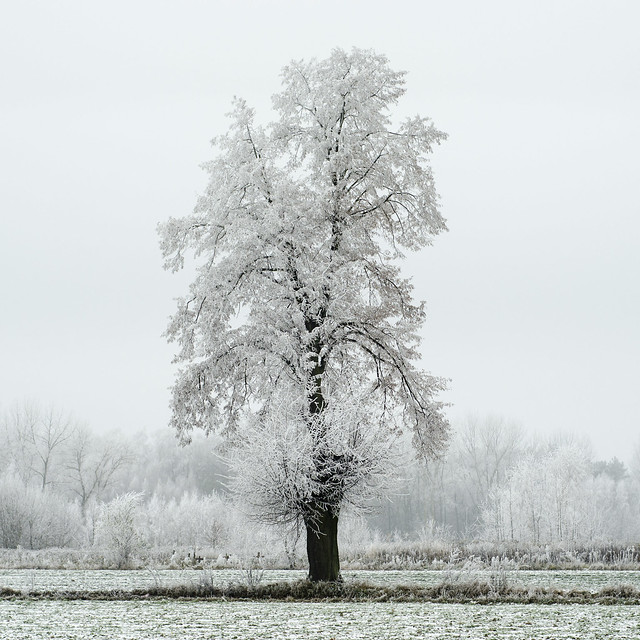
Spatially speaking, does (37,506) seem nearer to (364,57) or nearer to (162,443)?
(364,57)

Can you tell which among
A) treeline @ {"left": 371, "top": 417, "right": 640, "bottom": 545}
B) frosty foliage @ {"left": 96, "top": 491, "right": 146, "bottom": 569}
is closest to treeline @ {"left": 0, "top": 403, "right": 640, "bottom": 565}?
frosty foliage @ {"left": 96, "top": 491, "right": 146, "bottom": 569}

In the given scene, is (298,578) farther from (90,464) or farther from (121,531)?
(90,464)

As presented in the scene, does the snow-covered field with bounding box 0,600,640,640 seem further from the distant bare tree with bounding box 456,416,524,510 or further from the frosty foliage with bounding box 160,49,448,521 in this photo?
the distant bare tree with bounding box 456,416,524,510

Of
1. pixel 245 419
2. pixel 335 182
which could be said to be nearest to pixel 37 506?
pixel 245 419

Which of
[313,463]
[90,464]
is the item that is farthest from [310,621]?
[90,464]

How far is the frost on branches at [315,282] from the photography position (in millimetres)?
15695

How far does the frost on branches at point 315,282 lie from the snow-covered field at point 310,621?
11.2 feet

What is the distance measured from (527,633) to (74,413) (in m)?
65.2

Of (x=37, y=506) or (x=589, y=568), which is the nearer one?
(x=589, y=568)

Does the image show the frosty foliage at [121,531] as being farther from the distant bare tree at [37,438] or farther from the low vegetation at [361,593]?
the distant bare tree at [37,438]

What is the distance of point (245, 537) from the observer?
29.2m

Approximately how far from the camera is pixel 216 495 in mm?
64312

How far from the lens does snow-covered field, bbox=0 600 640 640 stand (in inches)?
347

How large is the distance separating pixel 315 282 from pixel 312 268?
614mm
